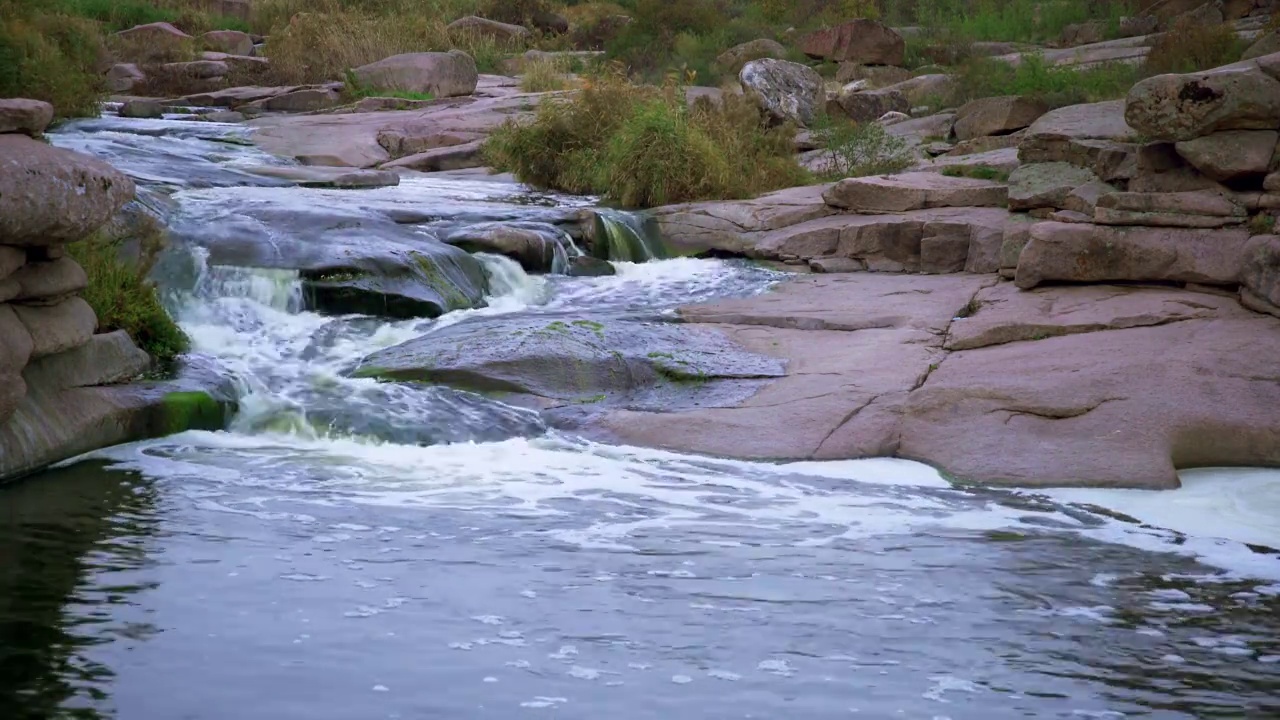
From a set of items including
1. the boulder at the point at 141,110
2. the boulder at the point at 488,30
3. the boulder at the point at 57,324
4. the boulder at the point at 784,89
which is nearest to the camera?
the boulder at the point at 57,324

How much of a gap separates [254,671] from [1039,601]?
287 cm

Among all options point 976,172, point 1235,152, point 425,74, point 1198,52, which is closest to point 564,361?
point 1235,152

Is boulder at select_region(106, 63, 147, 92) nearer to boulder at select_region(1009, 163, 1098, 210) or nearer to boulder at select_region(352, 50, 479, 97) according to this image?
boulder at select_region(352, 50, 479, 97)

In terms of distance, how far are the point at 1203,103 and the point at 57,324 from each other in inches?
296

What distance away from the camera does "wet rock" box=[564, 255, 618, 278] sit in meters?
11.9

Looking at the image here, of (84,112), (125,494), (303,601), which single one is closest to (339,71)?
(84,112)

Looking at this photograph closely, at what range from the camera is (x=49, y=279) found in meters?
7.08

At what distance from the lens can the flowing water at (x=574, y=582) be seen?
402 centimetres

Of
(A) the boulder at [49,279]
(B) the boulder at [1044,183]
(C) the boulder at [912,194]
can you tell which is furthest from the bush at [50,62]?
(B) the boulder at [1044,183]

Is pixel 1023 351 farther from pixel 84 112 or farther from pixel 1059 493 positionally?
pixel 84 112

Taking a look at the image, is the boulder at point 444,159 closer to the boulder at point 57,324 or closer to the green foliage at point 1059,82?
the green foliage at point 1059,82

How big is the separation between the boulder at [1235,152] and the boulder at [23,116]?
7539 mm

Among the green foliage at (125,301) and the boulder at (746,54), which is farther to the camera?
the boulder at (746,54)

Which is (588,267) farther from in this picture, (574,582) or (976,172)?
(574,582)
